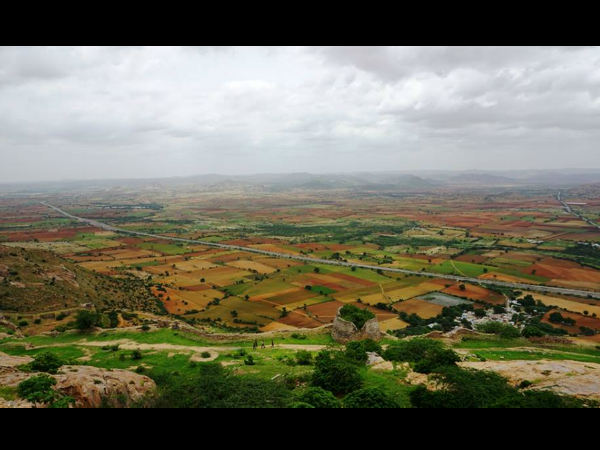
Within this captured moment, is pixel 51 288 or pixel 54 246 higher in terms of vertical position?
pixel 51 288

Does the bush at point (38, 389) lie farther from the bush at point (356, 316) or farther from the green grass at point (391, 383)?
the bush at point (356, 316)

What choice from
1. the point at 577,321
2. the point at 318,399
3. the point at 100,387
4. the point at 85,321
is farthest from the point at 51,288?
the point at 577,321

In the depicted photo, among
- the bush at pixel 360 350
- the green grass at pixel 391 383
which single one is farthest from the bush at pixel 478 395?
the bush at pixel 360 350

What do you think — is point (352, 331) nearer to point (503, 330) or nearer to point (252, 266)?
point (503, 330)

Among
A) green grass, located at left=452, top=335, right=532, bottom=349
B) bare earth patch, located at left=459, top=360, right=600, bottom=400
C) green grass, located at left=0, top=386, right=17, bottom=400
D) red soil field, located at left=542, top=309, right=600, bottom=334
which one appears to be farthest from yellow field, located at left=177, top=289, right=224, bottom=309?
red soil field, located at left=542, top=309, right=600, bottom=334

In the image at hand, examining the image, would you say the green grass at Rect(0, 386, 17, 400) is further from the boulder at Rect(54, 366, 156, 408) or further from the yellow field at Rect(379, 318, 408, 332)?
the yellow field at Rect(379, 318, 408, 332)

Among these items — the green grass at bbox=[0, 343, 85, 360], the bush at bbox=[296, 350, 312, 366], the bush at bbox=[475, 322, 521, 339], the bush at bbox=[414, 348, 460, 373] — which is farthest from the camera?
the bush at bbox=[475, 322, 521, 339]

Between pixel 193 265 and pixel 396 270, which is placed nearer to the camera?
pixel 396 270
